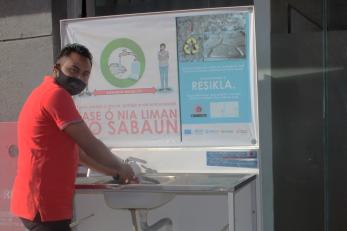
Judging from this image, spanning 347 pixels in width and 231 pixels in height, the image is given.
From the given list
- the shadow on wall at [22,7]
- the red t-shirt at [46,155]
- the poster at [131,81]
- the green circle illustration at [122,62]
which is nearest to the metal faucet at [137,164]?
the poster at [131,81]

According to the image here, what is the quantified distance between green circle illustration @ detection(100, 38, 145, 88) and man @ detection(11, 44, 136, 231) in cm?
93

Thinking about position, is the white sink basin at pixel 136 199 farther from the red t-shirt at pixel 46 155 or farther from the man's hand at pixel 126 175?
the red t-shirt at pixel 46 155

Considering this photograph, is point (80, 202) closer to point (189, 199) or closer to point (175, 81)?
point (189, 199)

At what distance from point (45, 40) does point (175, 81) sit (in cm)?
161

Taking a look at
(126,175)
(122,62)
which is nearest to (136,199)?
(126,175)

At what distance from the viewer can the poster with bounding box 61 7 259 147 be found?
3391mm

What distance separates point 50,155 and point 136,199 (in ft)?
1.81

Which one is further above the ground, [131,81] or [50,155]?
[131,81]

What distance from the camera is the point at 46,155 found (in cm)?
269

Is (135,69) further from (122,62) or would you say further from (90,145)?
(90,145)

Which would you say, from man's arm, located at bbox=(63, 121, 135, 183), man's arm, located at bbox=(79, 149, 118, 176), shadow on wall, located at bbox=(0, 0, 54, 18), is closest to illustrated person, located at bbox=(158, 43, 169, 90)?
man's arm, located at bbox=(79, 149, 118, 176)

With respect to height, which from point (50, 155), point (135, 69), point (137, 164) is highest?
point (135, 69)

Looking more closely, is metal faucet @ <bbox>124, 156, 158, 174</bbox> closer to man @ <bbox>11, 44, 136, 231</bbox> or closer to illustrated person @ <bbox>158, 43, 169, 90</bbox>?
illustrated person @ <bbox>158, 43, 169, 90</bbox>

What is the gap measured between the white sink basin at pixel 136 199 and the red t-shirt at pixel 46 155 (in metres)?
0.36
